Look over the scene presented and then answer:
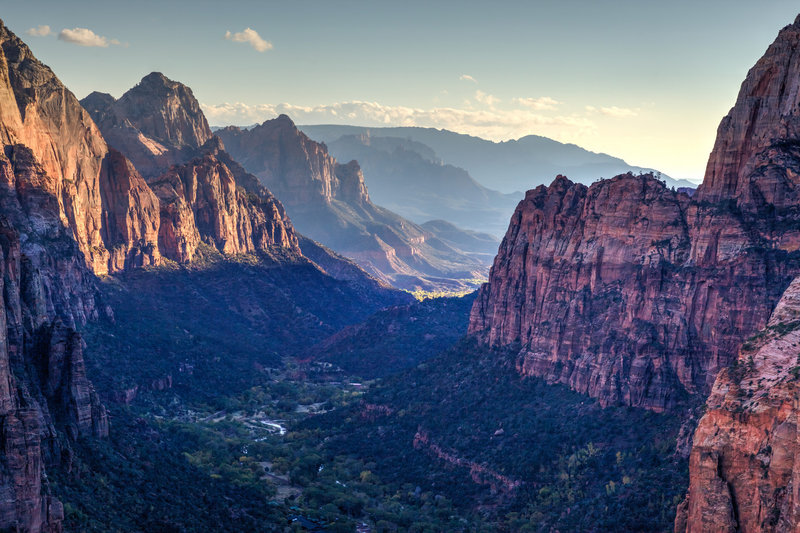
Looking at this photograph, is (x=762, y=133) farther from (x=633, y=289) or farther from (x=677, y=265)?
(x=633, y=289)

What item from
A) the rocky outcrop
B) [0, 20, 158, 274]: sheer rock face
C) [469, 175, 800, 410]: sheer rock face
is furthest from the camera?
[0, 20, 158, 274]: sheer rock face

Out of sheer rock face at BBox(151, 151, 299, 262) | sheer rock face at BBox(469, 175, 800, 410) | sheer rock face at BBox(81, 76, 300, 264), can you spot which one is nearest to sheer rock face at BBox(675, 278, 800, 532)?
sheer rock face at BBox(469, 175, 800, 410)

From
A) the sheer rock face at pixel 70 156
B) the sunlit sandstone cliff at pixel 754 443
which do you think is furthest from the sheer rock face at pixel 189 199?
the sunlit sandstone cliff at pixel 754 443

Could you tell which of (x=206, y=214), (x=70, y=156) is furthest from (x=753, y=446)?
(x=206, y=214)

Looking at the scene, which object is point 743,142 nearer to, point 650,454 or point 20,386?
point 650,454

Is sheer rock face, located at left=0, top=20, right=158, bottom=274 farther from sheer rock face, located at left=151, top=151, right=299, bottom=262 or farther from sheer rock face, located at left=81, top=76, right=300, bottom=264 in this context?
sheer rock face, located at left=81, top=76, right=300, bottom=264

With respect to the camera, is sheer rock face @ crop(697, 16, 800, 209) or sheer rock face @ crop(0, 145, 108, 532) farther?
sheer rock face @ crop(697, 16, 800, 209)
